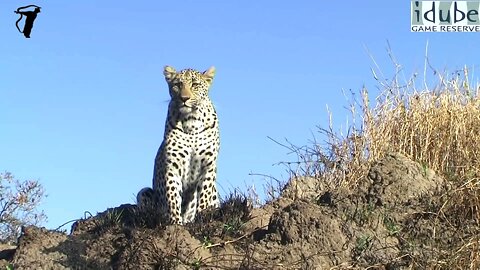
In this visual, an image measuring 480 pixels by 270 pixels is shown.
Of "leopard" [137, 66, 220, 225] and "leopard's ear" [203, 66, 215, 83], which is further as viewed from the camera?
"leopard's ear" [203, 66, 215, 83]

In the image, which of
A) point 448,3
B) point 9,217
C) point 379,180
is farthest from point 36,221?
point 379,180

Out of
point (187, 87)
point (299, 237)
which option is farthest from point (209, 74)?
point (299, 237)

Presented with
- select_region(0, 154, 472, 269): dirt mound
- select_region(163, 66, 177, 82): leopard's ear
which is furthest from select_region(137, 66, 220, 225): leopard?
select_region(0, 154, 472, 269): dirt mound

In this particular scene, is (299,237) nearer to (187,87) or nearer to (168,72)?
(187,87)

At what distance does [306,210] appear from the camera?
6.81 meters

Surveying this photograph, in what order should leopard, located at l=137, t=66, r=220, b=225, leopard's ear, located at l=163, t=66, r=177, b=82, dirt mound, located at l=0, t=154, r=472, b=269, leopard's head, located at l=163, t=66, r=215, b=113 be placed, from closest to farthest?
dirt mound, located at l=0, t=154, r=472, b=269 → leopard, located at l=137, t=66, r=220, b=225 → leopard's head, located at l=163, t=66, r=215, b=113 → leopard's ear, located at l=163, t=66, r=177, b=82

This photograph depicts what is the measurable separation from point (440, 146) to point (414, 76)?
1.40 meters

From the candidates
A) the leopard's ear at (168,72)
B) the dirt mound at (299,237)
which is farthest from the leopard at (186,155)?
the dirt mound at (299,237)

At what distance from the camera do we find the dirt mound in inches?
259

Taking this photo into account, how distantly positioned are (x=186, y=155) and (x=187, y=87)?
81 cm

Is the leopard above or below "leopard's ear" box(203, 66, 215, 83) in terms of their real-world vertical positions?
below

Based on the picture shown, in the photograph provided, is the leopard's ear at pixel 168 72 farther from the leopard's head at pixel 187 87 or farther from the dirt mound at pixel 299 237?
the dirt mound at pixel 299 237

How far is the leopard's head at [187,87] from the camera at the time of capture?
30.7 ft

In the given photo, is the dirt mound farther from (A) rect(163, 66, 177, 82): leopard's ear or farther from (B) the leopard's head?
(A) rect(163, 66, 177, 82): leopard's ear
